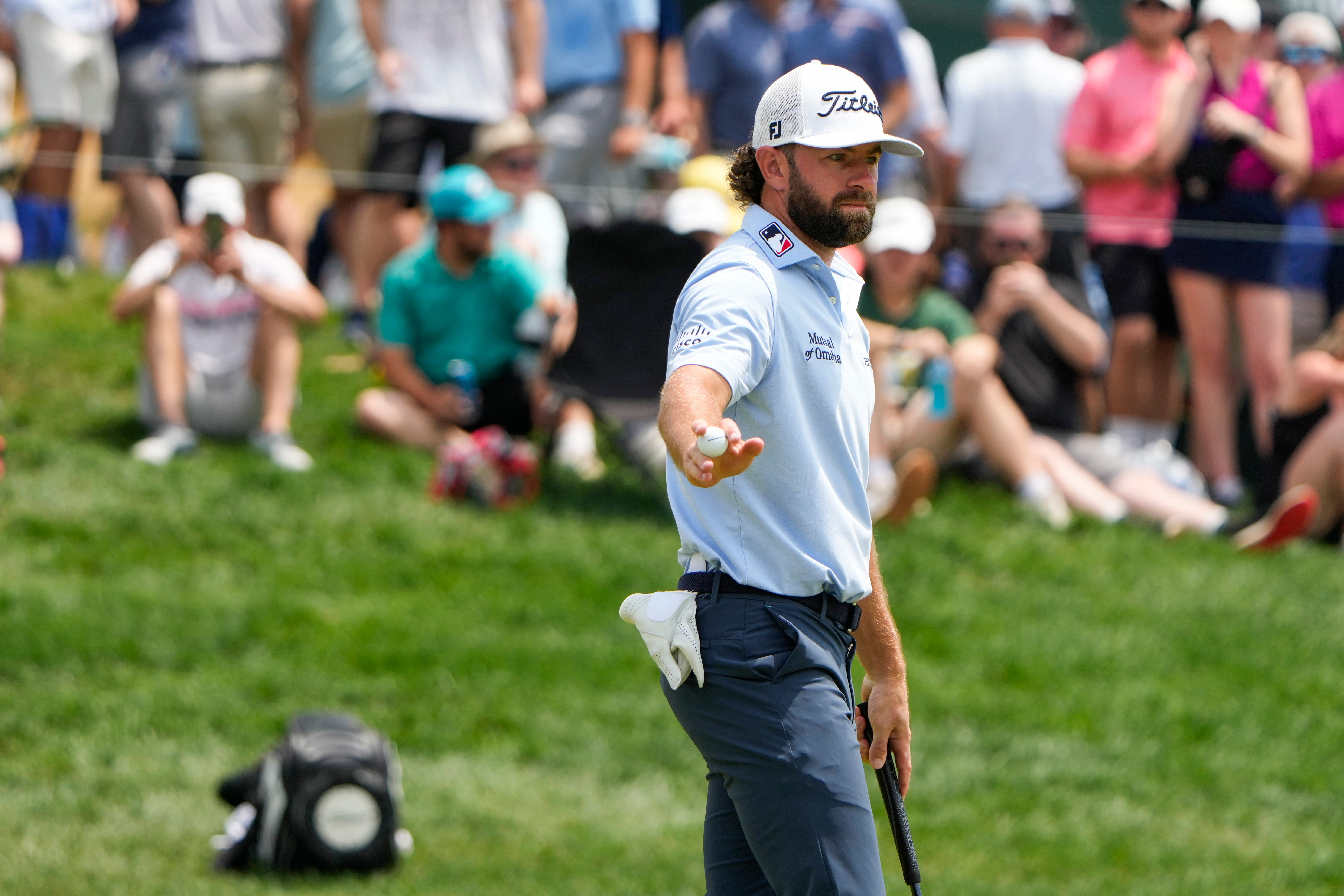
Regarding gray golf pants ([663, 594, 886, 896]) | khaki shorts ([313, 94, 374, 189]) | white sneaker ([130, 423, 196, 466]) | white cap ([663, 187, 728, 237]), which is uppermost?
khaki shorts ([313, 94, 374, 189])

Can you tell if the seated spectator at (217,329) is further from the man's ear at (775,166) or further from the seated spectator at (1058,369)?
the man's ear at (775,166)

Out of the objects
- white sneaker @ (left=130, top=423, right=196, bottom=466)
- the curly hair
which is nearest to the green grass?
white sneaker @ (left=130, top=423, right=196, bottom=466)

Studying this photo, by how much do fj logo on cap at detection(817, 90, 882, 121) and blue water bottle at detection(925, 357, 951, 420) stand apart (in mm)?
4968

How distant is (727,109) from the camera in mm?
9469

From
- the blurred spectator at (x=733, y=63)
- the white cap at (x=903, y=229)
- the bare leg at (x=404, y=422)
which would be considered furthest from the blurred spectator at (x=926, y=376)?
the bare leg at (x=404, y=422)

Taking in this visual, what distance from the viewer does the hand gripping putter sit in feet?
11.2

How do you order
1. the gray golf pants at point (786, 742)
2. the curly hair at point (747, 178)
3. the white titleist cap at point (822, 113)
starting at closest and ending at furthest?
the gray golf pants at point (786, 742), the white titleist cap at point (822, 113), the curly hair at point (747, 178)

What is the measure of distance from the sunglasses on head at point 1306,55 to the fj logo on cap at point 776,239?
20.1 feet

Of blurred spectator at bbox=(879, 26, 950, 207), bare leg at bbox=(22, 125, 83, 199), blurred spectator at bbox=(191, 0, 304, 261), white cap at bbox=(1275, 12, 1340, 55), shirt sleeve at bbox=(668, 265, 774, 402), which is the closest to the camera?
shirt sleeve at bbox=(668, 265, 774, 402)

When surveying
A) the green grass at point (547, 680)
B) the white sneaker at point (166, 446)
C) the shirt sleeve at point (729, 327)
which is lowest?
the green grass at point (547, 680)

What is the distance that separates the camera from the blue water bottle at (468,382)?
324 inches

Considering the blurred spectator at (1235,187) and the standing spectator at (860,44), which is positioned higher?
the standing spectator at (860,44)

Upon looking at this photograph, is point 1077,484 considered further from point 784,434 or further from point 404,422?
point 784,434

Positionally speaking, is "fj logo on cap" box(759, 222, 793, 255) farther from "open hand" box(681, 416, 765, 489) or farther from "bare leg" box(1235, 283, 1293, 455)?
"bare leg" box(1235, 283, 1293, 455)
